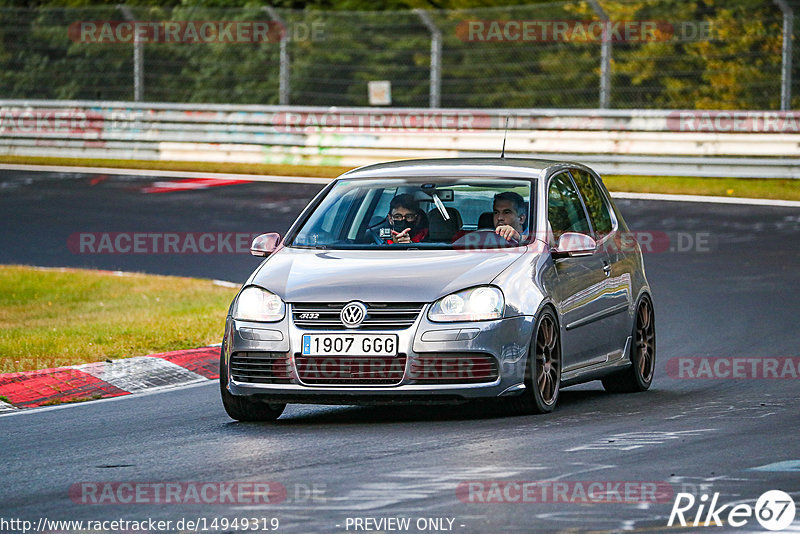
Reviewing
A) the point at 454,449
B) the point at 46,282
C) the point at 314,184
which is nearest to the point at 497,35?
the point at 314,184

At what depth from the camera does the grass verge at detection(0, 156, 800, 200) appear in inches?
948

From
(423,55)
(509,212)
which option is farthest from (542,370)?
(423,55)

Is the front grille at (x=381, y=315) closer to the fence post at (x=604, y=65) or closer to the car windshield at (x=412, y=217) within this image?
the car windshield at (x=412, y=217)

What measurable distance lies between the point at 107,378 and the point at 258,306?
271cm

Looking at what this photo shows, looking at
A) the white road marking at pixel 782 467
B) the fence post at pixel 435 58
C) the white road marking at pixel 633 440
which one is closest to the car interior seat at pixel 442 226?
the white road marking at pixel 633 440

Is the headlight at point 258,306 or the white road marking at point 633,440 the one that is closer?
the white road marking at point 633,440

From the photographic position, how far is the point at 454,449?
27.0ft

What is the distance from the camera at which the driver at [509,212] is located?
Answer: 10070 mm

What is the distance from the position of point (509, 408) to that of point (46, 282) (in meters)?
9.65

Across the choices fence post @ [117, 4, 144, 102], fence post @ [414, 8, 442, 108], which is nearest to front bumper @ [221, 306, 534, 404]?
fence post @ [414, 8, 442, 108]

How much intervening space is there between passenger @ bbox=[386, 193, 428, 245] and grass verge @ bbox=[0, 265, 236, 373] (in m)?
3.17

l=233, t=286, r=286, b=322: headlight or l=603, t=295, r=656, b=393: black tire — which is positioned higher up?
l=233, t=286, r=286, b=322: headlight

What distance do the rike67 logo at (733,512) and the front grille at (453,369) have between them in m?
2.28

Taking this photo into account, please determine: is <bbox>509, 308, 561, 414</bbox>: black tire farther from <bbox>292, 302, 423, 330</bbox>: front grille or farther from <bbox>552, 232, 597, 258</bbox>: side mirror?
<bbox>292, 302, 423, 330</bbox>: front grille
